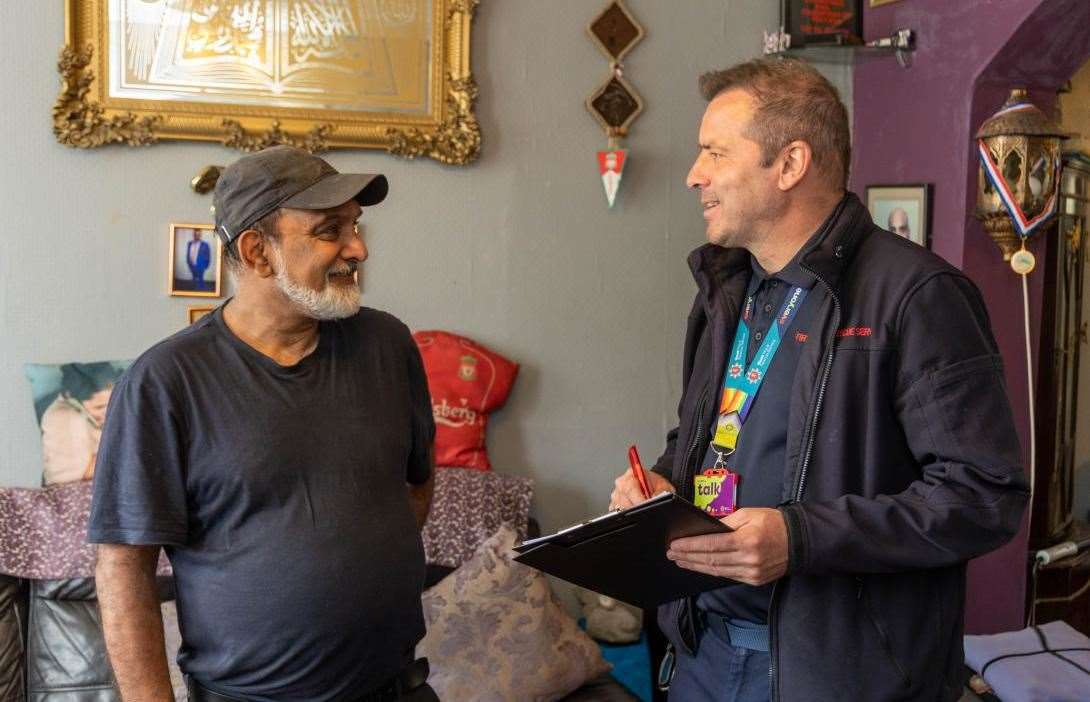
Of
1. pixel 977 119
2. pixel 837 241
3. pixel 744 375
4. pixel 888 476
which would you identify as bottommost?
pixel 888 476

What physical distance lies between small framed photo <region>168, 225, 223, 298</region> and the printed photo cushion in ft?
1.12

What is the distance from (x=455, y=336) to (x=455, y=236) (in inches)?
12.3

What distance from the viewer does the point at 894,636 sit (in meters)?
1.64

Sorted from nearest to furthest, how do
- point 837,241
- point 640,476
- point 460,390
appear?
point 837,241 → point 640,476 → point 460,390

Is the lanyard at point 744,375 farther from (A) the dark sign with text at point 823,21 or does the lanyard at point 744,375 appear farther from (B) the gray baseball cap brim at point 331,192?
(A) the dark sign with text at point 823,21

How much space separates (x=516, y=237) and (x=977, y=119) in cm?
140

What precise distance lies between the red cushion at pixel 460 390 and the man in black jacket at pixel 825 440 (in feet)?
5.12

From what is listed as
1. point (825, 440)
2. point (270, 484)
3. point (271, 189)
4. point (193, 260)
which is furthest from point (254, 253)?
point (193, 260)

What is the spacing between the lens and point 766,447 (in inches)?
69.7

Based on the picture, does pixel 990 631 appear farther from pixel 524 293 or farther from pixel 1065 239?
pixel 524 293

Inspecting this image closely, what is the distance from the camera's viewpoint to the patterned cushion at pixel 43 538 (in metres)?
2.99

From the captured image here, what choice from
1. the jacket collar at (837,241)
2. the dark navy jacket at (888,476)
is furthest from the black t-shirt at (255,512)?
the jacket collar at (837,241)

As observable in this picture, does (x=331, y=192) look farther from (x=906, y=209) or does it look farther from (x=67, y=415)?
(x=906, y=209)

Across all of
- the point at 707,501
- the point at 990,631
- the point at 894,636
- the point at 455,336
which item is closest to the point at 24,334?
the point at 455,336
